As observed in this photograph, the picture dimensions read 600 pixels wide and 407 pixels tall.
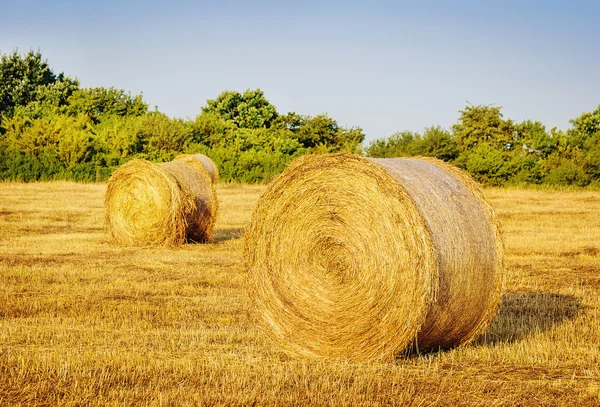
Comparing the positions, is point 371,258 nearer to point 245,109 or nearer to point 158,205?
point 158,205

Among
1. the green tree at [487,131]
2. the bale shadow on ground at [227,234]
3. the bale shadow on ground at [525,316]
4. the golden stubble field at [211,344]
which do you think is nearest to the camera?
the golden stubble field at [211,344]

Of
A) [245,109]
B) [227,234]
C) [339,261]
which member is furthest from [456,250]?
[245,109]

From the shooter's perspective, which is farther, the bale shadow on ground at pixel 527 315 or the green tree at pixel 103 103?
the green tree at pixel 103 103

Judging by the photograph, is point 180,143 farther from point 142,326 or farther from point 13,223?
point 142,326

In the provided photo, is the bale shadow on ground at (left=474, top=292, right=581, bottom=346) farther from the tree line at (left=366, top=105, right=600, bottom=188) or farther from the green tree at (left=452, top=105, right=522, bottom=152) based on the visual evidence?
the green tree at (left=452, top=105, right=522, bottom=152)

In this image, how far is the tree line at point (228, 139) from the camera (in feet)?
138

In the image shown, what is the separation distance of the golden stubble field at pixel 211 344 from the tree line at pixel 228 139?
19.3 m

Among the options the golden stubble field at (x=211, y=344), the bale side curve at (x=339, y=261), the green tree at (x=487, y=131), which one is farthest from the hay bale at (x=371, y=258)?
the green tree at (x=487, y=131)

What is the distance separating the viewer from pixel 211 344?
27.4 ft

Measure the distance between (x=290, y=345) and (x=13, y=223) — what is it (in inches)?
594

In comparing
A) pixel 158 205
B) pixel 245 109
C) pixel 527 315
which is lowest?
pixel 527 315

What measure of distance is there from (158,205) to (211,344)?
987cm

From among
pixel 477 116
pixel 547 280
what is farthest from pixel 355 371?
pixel 477 116

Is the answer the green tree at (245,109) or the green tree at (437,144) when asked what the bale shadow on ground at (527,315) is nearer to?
the green tree at (437,144)
